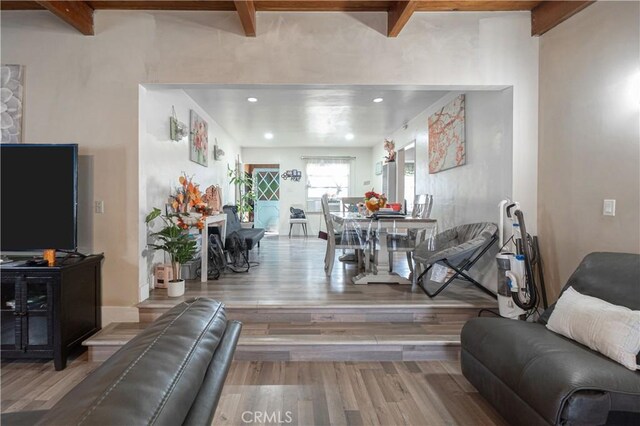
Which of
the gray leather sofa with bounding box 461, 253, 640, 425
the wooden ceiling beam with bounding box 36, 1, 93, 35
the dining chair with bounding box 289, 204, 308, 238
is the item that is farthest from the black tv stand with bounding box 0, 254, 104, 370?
the dining chair with bounding box 289, 204, 308, 238

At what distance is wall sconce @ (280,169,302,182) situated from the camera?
8.80 metres

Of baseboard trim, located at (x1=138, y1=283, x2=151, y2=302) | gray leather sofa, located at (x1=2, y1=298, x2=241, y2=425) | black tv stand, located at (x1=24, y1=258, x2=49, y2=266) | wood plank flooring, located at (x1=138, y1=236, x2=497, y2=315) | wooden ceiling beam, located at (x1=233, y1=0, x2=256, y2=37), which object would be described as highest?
wooden ceiling beam, located at (x1=233, y1=0, x2=256, y2=37)

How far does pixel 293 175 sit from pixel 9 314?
6.81 m

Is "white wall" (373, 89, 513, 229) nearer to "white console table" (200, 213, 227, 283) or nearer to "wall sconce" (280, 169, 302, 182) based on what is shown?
"white console table" (200, 213, 227, 283)

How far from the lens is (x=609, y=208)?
Result: 2287mm

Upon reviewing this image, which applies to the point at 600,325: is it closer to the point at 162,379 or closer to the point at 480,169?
the point at 162,379

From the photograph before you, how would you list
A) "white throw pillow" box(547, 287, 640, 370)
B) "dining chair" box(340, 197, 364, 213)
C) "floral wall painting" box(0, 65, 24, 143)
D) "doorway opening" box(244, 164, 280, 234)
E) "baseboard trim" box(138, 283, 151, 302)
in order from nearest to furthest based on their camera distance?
"white throw pillow" box(547, 287, 640, 370) < "floral wall painting" box(0, 65, 24, 143) < "baseboard trim" box(138, 283, 151, 302) < "dining chair" box(340, 197, 364, 213) < "doorway opening" box(244, 164, 280, 234)

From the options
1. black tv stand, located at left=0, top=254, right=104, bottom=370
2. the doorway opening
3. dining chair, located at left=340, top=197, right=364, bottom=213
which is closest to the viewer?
black tv stand, located at left=0, top=254, right=104, bottom=370

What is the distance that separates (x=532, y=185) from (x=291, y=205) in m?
6.50

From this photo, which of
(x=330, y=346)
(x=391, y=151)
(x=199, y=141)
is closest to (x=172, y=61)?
(x=199, y=141)

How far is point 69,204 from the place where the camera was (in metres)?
2.60

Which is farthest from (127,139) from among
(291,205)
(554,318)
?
(291,205)

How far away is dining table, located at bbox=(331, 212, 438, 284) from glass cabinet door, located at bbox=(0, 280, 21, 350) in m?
2.93

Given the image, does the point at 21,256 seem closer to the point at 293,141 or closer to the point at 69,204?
the point at 69,204
